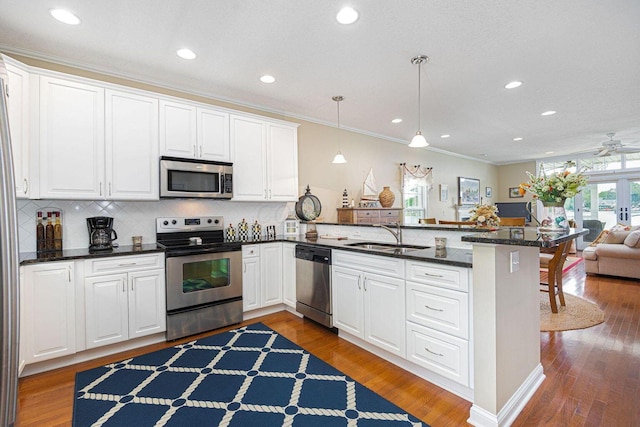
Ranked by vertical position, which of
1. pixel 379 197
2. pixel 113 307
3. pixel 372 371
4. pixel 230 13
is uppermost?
pixel 230 13

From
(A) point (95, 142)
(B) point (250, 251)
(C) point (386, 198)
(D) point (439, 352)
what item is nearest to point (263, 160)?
(B) point (250, 251)

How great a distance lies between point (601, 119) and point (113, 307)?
7.18 m

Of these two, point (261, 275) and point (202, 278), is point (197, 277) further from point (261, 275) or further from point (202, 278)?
point (261, 275)

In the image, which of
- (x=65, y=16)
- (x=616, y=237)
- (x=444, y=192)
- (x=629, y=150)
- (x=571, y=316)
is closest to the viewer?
(x=65, y=16)

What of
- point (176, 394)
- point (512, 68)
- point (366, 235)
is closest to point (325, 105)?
point (366, 235)

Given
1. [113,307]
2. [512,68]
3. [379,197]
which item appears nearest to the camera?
[113,307]

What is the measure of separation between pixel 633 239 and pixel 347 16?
5963mm

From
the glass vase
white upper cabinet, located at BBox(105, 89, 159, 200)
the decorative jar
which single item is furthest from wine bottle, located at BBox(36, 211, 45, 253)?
the decorative jar

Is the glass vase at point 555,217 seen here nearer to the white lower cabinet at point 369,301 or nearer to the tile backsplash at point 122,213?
the white lower cabinet at point 369,301

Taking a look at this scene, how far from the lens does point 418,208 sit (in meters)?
6.93

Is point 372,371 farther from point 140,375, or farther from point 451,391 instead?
point 140,375

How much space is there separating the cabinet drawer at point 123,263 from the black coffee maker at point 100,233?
281 millimetres

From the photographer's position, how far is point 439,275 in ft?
7.08

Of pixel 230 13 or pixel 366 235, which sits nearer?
pixel 230 13
